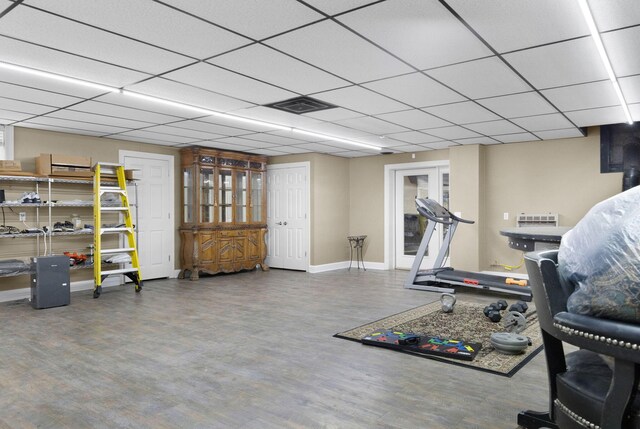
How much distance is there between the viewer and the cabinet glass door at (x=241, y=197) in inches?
331

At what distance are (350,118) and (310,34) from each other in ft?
8.65

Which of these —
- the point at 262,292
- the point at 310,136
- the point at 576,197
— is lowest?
the point at 262,292

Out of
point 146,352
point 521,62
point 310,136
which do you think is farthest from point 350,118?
point 146,352

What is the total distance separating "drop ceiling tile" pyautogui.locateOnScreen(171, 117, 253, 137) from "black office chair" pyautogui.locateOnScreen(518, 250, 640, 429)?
16.6ft

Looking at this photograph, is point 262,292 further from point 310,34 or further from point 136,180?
point 310,34

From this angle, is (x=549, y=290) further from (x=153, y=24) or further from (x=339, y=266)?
(x=339, y=266)

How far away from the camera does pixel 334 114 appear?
5.32 m

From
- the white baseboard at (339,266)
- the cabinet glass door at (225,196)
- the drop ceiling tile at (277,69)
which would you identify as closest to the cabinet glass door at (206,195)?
the cabinet glass door at (225,196)

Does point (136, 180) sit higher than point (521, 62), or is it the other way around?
point (521, 62)

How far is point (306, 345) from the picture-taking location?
3756 millimetres

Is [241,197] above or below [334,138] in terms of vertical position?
below

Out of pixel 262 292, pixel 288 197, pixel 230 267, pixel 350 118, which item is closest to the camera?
pixel 350 118

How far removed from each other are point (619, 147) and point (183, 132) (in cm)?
629

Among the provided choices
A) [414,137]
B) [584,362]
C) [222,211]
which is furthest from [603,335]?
[222,211]
